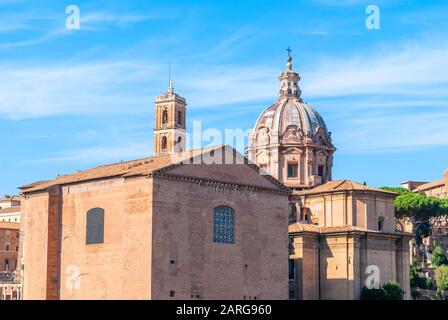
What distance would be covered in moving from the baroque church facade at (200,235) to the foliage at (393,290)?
1220 millimetres

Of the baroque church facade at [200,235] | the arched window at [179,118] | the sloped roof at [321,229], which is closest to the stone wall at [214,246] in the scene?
the baroque church facade at [200,235]

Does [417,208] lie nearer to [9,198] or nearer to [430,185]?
[430,185]

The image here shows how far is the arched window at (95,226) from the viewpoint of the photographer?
5178 cm

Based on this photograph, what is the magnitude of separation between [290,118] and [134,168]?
21646 mm

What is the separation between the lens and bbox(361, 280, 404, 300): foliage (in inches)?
2344

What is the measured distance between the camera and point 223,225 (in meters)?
53.0

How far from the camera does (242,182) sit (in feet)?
179

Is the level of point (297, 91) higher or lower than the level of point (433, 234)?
higher

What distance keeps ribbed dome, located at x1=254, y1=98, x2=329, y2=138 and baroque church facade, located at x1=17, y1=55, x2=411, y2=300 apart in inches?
289

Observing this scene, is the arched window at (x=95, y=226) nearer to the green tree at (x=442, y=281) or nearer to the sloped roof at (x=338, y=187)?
the sloped roof at (x=338, y=187)

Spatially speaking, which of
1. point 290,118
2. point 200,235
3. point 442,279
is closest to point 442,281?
point 442,279
